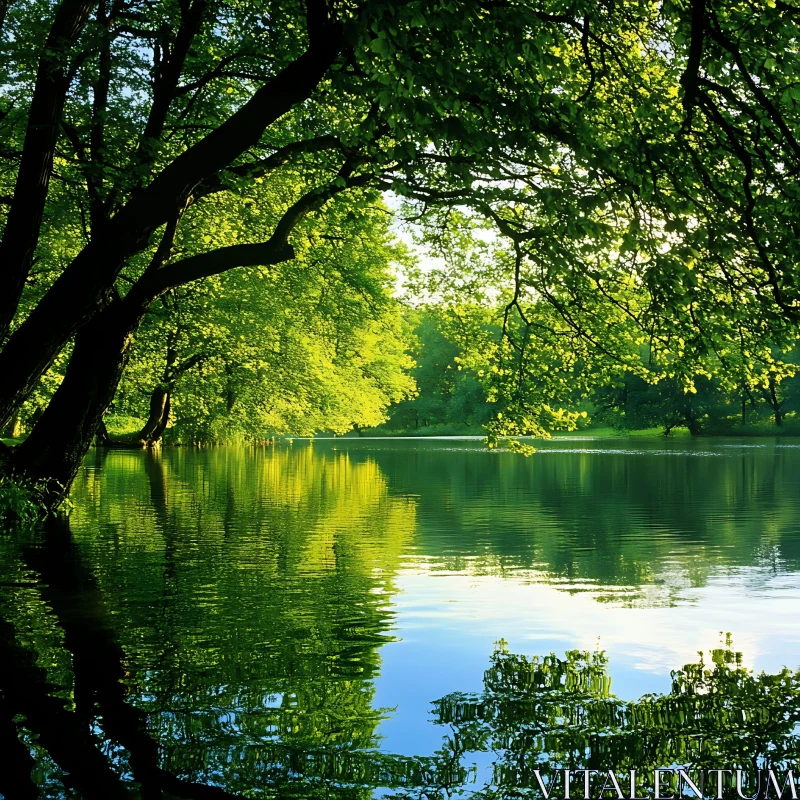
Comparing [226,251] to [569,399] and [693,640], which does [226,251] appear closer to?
[569,399]

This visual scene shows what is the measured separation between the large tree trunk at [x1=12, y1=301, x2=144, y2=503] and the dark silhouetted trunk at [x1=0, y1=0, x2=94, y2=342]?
2642 millimetres

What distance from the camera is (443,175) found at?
12.6m

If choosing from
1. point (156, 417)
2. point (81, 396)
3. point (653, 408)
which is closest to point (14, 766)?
point (81, 396)

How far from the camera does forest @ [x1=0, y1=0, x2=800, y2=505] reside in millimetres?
8656

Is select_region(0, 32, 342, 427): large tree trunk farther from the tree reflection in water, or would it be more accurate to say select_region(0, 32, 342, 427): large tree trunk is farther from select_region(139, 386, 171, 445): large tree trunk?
select_region(139, 386, 171, 445): large tree trunk

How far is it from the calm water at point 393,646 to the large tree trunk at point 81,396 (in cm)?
136

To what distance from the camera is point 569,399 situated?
18266 mm

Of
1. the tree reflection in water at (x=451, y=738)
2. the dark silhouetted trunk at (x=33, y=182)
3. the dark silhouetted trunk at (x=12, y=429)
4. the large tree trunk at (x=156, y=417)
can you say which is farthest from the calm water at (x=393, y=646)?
the large tree trunk at (x=156, y=417)

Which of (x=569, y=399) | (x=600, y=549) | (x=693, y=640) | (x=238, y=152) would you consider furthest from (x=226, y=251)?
(x=693, y=640)

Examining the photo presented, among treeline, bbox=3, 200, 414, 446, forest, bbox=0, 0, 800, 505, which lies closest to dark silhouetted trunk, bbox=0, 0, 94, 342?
forest, bbox=0, 0, 800, 505

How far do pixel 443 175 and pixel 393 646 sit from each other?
20.7 feet

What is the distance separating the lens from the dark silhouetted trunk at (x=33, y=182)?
12789 mm

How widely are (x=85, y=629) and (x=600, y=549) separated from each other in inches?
390

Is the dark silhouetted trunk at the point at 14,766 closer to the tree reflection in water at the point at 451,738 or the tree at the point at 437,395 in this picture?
the tree reflection in water at the point at 451,738
